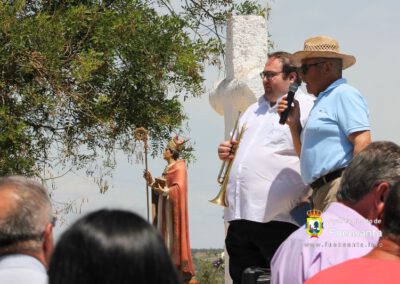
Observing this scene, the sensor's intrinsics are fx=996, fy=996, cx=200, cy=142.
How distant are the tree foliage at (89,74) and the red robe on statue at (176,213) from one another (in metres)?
0.72

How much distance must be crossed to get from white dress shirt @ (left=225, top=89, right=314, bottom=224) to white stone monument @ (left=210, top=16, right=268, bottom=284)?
198 centimetres

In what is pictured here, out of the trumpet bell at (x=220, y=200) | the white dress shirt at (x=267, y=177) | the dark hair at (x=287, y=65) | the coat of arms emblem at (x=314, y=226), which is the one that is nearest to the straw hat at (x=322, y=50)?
the dark hair at (x=287, y=65)

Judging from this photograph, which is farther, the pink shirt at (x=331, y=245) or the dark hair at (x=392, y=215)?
the pink shirt at (x=331, y=245)

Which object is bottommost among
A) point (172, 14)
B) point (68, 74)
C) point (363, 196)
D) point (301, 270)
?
point (301, 270)

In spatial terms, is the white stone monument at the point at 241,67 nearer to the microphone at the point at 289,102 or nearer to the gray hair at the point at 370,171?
the microphone at the point at 289,102

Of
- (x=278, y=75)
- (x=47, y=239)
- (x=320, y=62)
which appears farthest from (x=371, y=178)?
(x=278, y=75)

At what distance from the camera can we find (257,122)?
5828mm

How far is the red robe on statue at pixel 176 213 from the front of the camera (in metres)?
10.2

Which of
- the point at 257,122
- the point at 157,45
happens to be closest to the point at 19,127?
the point at 157,45

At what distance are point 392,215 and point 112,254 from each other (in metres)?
1.15

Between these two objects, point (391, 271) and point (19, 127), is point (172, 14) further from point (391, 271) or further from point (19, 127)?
point (391, 271)

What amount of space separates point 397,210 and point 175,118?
8.34 meters

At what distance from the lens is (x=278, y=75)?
579 centimetres

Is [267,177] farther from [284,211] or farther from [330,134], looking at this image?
[330,134]
